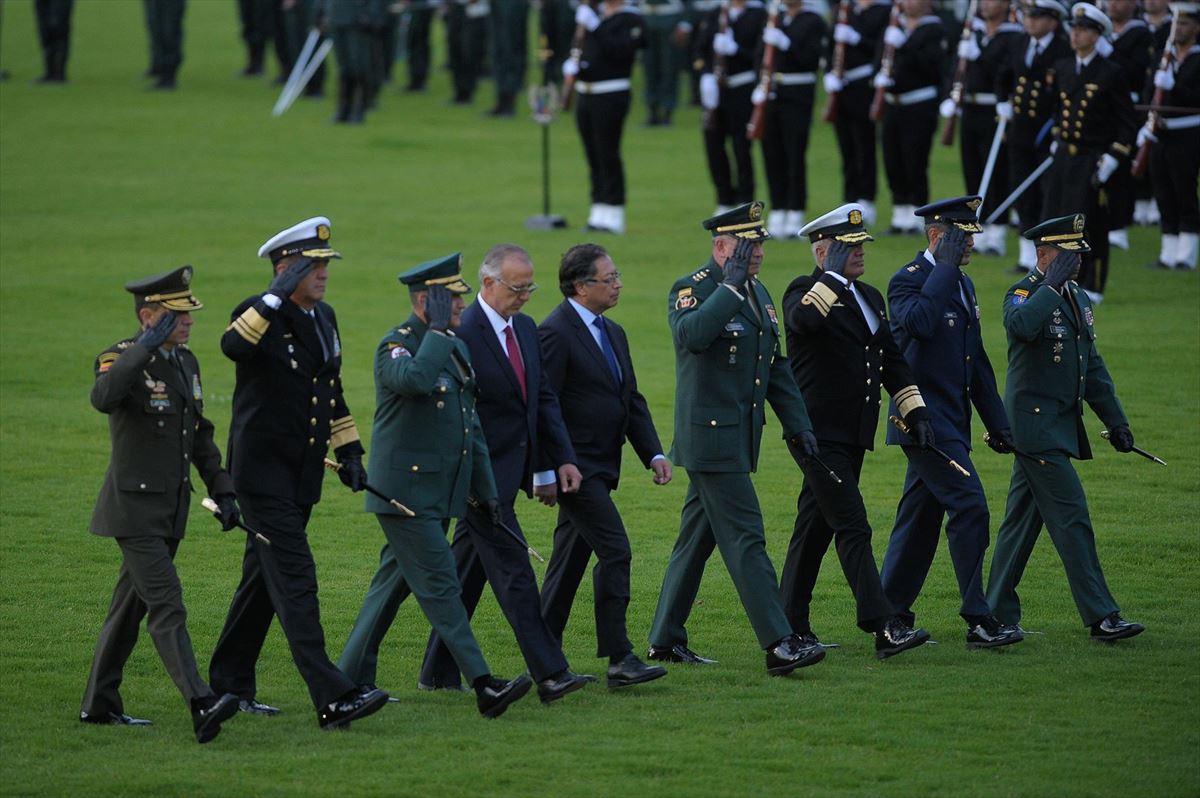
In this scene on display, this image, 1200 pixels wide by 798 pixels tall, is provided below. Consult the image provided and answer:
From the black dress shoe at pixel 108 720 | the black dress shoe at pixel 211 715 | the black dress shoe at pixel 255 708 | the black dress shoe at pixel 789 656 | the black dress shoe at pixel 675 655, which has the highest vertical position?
the black dress shoe at pixel 211 715

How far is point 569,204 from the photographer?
886 inches

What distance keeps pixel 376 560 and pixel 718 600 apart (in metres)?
1.99

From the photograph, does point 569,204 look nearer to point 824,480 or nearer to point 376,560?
point 376,560

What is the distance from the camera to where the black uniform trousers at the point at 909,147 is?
64.5 feet

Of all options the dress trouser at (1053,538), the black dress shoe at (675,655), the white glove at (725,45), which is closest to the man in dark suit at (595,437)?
the black dress shoe at (675,655)

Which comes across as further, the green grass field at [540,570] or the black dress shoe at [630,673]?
the black dress shoe at [630,673]

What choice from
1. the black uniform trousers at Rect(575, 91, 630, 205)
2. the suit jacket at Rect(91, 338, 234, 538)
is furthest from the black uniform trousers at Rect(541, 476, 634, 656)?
the black uniform trousers at Rect(575, 91, 630, 205)

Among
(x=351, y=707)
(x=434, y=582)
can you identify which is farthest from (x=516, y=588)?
(x=351, y=707)

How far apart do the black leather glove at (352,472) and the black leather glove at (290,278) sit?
2.44ft

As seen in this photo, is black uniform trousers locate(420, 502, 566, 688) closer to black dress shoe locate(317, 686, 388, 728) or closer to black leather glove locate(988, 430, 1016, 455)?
black dress shoe locate(317, 686, 388, 728)

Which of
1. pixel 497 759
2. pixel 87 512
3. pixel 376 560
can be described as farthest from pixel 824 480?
pixel 87 512

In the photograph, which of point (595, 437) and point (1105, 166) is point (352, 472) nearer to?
point (595, 437)

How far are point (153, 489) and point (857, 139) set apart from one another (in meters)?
14.3

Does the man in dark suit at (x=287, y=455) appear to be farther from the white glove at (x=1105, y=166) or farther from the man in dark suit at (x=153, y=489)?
the white glove at (x=1105, y=166)
